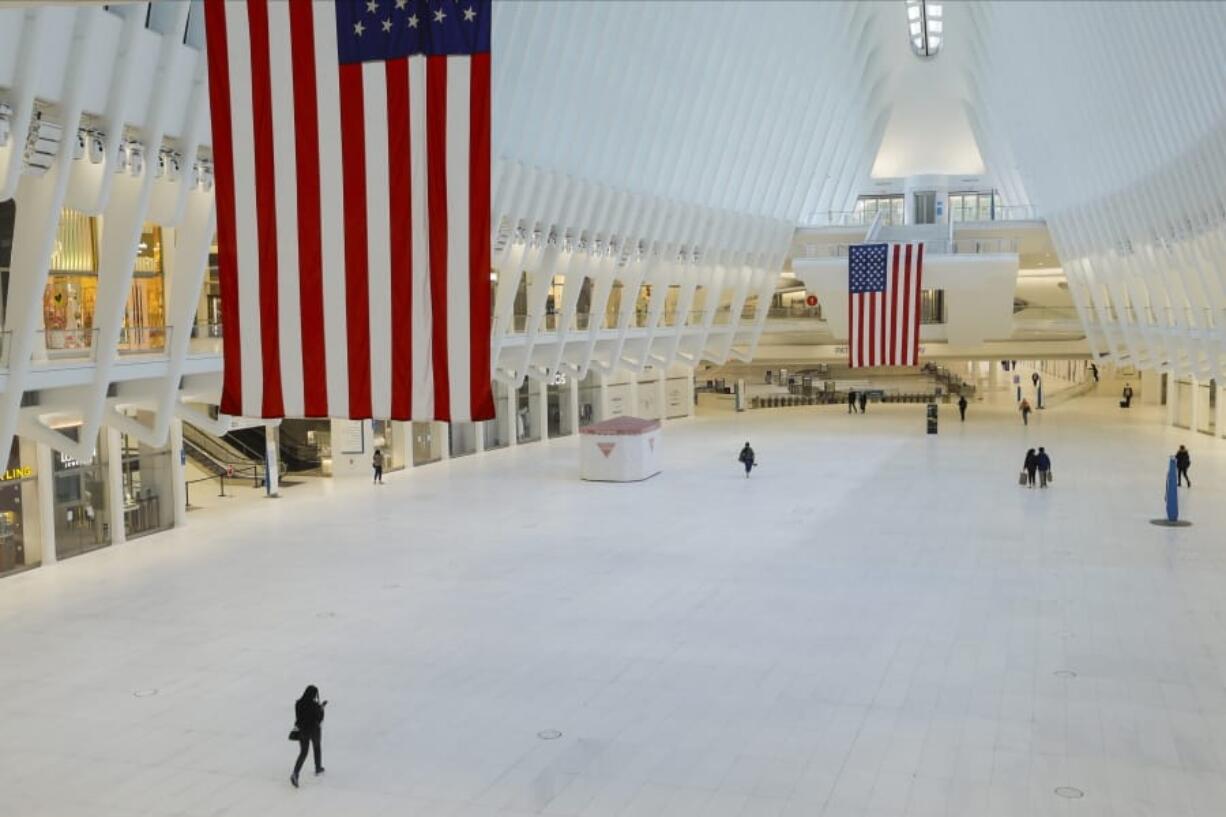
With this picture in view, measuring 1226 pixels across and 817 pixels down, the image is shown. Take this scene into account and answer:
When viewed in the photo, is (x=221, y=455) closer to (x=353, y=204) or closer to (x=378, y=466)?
(x=378, y=466)

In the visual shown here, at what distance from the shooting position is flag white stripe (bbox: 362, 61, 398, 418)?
637cm

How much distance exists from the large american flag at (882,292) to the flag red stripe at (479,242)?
78.5 feet

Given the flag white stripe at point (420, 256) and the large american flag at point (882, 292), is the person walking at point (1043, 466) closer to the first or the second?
the large american flag at point (882, 292)

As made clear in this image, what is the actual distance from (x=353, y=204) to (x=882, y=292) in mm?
24574

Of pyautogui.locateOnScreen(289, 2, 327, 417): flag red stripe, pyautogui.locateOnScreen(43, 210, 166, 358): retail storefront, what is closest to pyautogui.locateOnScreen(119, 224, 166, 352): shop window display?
pyautogui.locateOnScreen(43, 210, 166, 358): retail storefront

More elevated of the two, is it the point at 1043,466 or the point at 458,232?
the point at 458,232

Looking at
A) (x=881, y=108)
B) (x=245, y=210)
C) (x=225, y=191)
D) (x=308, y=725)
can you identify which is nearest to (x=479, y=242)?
(x=245, y=210)

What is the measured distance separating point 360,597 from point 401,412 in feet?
30.7

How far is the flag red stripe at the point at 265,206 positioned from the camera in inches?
257

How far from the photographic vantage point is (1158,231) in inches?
1152

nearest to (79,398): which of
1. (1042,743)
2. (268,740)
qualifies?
(268,740)

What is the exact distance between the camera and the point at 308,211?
661 cm

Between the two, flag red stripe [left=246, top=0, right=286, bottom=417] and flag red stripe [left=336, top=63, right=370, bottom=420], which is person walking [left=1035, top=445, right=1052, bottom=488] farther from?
flag red stripe [left=246, top=0, right=286, bottom=417]

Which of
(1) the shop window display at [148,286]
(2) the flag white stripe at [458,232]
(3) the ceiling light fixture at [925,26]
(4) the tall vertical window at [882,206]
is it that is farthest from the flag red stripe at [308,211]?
(4) the tall vertical window at [882,206]
